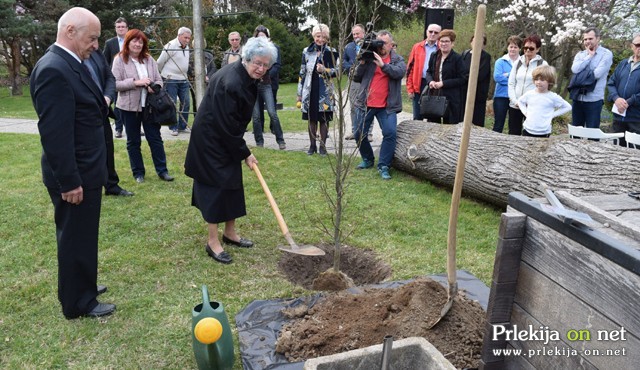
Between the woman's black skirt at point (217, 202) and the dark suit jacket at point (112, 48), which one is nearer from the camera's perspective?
the woman's black skirt at point (217, 202)

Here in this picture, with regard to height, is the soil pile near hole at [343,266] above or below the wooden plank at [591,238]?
below

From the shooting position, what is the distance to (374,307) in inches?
125

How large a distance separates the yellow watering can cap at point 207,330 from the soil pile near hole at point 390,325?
596 mm

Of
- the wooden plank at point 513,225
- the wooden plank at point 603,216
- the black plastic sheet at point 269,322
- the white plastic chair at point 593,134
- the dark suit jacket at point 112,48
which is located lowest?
the black plastic sheet at point 269,322

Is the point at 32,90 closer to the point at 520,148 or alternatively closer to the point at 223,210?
the point at 223,210

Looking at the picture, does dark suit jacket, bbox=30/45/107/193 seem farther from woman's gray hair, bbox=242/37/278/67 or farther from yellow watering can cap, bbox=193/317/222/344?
yellow watering can cap, bbox=193/317/222/344

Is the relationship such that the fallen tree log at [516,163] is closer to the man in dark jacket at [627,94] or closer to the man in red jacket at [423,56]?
the man in red jacket at [423,56]

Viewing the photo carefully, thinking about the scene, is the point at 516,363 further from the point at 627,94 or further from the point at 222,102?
the point at 627,94

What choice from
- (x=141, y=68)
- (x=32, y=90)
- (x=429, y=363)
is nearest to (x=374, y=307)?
(x=429, y=363)

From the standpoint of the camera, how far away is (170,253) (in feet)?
14.5

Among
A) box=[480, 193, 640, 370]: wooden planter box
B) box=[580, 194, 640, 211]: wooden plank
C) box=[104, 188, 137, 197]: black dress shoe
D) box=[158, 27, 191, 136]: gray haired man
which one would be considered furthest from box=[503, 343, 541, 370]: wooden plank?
box=[158, 27, 191, 136]: gray haired man

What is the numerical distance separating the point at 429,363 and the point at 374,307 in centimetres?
96

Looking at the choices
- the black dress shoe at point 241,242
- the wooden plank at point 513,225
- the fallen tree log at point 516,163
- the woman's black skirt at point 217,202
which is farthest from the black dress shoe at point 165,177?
the wooden plank at point 513,225

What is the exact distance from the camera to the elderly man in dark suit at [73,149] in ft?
9.52
